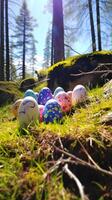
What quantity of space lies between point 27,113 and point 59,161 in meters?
1.09

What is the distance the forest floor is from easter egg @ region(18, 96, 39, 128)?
0.13 m

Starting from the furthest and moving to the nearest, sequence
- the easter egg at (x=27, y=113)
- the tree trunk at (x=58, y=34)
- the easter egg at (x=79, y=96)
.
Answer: the tree trunk at (x=58, y=34) → the easter egg at (x=79, y=96) → the easter egg at (x=27, y=113)

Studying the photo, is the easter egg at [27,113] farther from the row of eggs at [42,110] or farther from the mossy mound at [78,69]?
the mossy mound at [78,69]

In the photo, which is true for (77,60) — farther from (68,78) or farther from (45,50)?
(45,50)

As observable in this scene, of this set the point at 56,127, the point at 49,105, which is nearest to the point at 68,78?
the point at 49,105

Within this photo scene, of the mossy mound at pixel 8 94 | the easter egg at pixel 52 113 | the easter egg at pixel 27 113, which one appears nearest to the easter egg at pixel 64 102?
the easter egg at pixel 52 113

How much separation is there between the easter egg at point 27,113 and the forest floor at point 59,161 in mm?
129

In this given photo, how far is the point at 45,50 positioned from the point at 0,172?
46602 millimetres

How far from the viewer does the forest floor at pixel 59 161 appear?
5.11 feet

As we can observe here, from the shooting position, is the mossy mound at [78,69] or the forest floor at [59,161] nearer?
the forest floor at [59,161]

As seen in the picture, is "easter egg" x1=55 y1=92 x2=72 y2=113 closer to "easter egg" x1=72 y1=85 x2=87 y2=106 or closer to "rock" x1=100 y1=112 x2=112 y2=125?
"easter egg" x1=72 y1=85 x2=87 y2=106

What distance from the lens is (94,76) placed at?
223 inches

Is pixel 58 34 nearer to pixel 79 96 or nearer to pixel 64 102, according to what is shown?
pixel 79 96

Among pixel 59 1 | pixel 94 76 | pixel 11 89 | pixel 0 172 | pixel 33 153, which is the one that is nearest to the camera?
pixel 0 172
